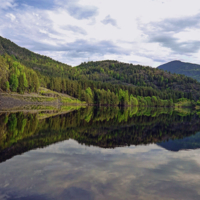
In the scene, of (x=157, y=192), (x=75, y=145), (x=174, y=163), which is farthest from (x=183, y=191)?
(x=75, y=145)

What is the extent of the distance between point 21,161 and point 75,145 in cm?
794

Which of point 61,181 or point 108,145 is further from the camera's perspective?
point 108,145

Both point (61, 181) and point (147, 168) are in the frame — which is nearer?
point (61, 181)

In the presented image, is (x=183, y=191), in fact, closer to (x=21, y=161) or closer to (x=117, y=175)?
(x=117, y=175)

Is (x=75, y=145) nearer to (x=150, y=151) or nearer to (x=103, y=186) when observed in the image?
(x=150, y=151)

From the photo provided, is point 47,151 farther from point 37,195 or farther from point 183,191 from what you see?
point 183,191

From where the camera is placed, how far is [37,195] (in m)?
9.84

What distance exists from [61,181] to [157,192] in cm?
561

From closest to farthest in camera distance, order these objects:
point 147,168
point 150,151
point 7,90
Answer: point 147,168, point 150,151, point 7,90

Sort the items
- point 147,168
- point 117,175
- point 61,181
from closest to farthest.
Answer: point 61,181, point 117,175, point 147,168

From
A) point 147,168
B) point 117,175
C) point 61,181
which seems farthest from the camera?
point 147,168

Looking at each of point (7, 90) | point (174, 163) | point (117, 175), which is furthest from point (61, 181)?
point (7, 90)

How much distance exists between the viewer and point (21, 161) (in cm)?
1501

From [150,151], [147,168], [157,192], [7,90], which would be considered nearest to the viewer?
[157,192]
